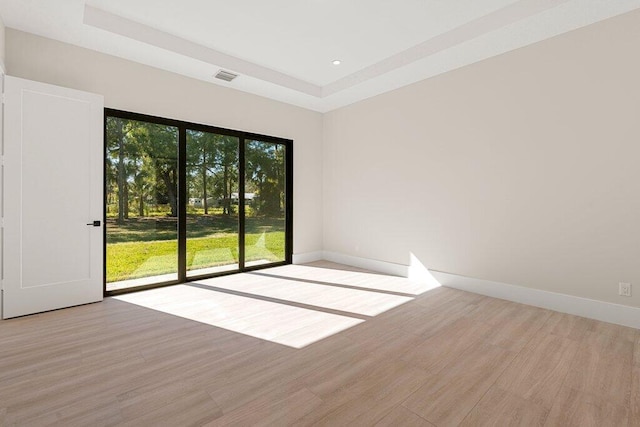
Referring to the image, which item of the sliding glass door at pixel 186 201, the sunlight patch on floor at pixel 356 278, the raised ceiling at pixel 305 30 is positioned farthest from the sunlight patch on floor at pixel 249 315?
the raised ceiling at pixel 305 30

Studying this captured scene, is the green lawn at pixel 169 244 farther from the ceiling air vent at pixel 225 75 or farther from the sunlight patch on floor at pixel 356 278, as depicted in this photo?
the ceiling air vent at pixel 225 75

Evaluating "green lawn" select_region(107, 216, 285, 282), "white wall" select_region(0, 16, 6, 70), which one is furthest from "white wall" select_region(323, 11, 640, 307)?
"white wall" select_region(0, 16, 6, 70)

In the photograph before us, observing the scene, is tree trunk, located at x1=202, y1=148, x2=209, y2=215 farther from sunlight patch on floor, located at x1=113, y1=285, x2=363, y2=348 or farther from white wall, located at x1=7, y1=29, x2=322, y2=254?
sunlight patch on floor, located at x1=113, y1=285, x2=363, y2=348

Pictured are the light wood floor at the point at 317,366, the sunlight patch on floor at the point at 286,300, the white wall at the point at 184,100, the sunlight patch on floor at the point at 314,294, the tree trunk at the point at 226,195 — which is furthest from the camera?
the tree trunk at the point at 226,195

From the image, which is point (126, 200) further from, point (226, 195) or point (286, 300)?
point (286, 300)

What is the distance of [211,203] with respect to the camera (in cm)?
478

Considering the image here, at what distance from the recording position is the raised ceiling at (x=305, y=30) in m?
3.09

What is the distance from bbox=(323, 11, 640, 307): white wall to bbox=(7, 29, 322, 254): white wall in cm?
128

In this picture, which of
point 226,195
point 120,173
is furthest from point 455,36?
point 120,173

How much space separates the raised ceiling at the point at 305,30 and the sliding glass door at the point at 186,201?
959 millimetres

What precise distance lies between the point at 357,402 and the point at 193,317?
204 centimetres

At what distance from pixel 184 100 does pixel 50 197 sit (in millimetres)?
2068

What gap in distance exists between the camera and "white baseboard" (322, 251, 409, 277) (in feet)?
16.3

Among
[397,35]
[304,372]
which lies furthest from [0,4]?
[304,372]
